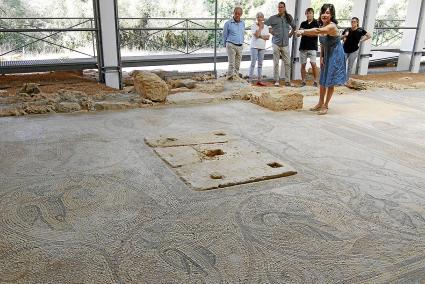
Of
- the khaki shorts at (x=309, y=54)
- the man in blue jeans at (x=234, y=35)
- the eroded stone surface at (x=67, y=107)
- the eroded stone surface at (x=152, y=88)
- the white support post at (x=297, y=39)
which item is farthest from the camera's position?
the white support post at (x=297, y=39)

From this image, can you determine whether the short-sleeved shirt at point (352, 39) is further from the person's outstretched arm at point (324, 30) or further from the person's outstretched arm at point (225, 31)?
the person's outstretched arm at point (324, 30)

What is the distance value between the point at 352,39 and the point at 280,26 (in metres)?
1.78

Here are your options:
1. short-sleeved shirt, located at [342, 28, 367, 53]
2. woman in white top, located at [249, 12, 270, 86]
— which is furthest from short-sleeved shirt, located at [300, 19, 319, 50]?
short-sleeved shirt, located at [342, 28, 367, 53]

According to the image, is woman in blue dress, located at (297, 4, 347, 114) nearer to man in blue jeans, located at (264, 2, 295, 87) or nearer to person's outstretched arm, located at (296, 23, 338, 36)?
person's outstretched arm, located at (296, 23, 338, 36)

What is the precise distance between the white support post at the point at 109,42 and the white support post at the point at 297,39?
14.2 ft

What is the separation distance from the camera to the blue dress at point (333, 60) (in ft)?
18.9

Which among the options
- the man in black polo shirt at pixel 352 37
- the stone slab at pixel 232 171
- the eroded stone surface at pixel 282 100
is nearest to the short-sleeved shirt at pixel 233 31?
the eroded stone surface at pixel 282 100

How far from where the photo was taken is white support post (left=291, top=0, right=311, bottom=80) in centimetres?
928

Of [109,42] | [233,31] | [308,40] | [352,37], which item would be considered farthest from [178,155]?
[352,37]

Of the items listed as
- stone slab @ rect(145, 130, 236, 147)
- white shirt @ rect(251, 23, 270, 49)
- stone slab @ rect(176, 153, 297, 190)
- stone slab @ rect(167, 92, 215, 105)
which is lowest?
stone slab @ rect(167, 92, 215, 105)

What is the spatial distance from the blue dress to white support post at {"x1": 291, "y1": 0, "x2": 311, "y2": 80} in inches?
149

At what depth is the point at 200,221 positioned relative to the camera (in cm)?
276

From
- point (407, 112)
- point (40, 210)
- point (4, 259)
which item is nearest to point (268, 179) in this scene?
point (40, 210)

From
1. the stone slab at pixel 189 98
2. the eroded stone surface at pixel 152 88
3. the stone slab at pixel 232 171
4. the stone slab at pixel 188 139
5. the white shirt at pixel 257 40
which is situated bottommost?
the stone slab at pixel 189 98
